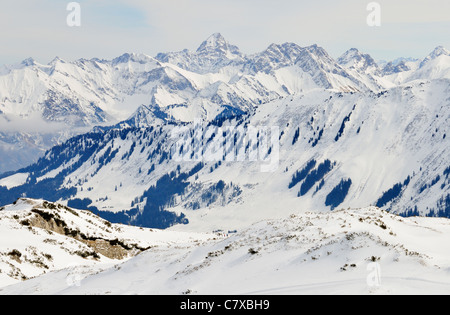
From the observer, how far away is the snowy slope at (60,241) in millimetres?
73250

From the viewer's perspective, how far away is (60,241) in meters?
90.2

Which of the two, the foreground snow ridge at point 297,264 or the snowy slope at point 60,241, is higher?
the foreground snow ridge at point 297,264

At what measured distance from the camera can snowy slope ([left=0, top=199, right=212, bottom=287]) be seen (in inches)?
2884

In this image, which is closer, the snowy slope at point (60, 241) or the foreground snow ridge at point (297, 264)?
the foreground snow ridge at point (297, 264)

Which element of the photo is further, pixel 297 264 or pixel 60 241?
pixel 60 241

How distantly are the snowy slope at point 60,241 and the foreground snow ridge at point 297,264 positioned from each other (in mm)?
6940

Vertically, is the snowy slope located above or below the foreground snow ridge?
below

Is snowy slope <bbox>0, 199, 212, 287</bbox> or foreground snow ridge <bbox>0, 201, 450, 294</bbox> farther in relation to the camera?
snowy slope <bbox>0, 199, 212, 287</bbox>

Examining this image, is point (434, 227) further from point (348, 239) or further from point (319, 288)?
point (319, 288)

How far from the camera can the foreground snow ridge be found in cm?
3378

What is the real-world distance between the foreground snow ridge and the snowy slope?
6.94m

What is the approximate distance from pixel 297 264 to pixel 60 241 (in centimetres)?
6192

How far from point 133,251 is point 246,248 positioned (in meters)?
61.2
